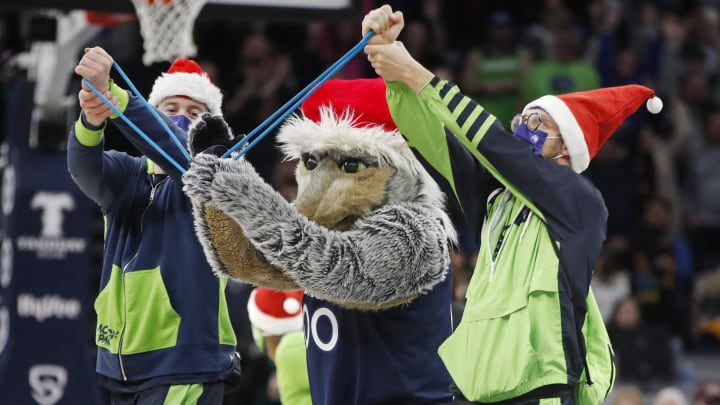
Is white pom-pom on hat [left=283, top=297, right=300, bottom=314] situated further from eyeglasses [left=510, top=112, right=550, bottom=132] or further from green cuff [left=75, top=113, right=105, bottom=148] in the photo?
eyeglasses [left=510, top=112, right=550, bottom=132]

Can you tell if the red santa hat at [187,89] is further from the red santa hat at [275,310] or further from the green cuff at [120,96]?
the red santa hat at [275,310]

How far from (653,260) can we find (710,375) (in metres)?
1.03

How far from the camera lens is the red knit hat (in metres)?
3.90

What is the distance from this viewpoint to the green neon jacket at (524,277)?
323 cm

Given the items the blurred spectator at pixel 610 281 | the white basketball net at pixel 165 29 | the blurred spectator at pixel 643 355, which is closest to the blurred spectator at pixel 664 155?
the blurred spectator at pixel 610 281

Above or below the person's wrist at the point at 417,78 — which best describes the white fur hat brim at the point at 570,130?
below

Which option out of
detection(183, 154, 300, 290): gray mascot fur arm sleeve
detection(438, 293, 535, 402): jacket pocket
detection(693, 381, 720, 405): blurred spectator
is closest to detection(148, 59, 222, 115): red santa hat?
detection(183, 154, 300, 290): gray mascot fur arm sleeve

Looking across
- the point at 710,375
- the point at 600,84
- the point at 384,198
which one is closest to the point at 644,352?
the point at 710,375

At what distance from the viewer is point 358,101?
3918 mm

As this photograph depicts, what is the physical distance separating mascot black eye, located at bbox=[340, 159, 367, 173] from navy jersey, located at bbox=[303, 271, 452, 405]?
0.43 m

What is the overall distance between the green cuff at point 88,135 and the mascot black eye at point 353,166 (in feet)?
2.69

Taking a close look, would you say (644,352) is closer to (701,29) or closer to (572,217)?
(701,29)

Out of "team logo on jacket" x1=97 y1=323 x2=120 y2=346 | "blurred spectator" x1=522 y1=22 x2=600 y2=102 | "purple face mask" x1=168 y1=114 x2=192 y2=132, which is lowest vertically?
"team logo on jacket" x1=97 y1=323 x2=120 y2=346

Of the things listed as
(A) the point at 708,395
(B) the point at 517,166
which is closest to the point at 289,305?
→ (B) the point at 517,166
